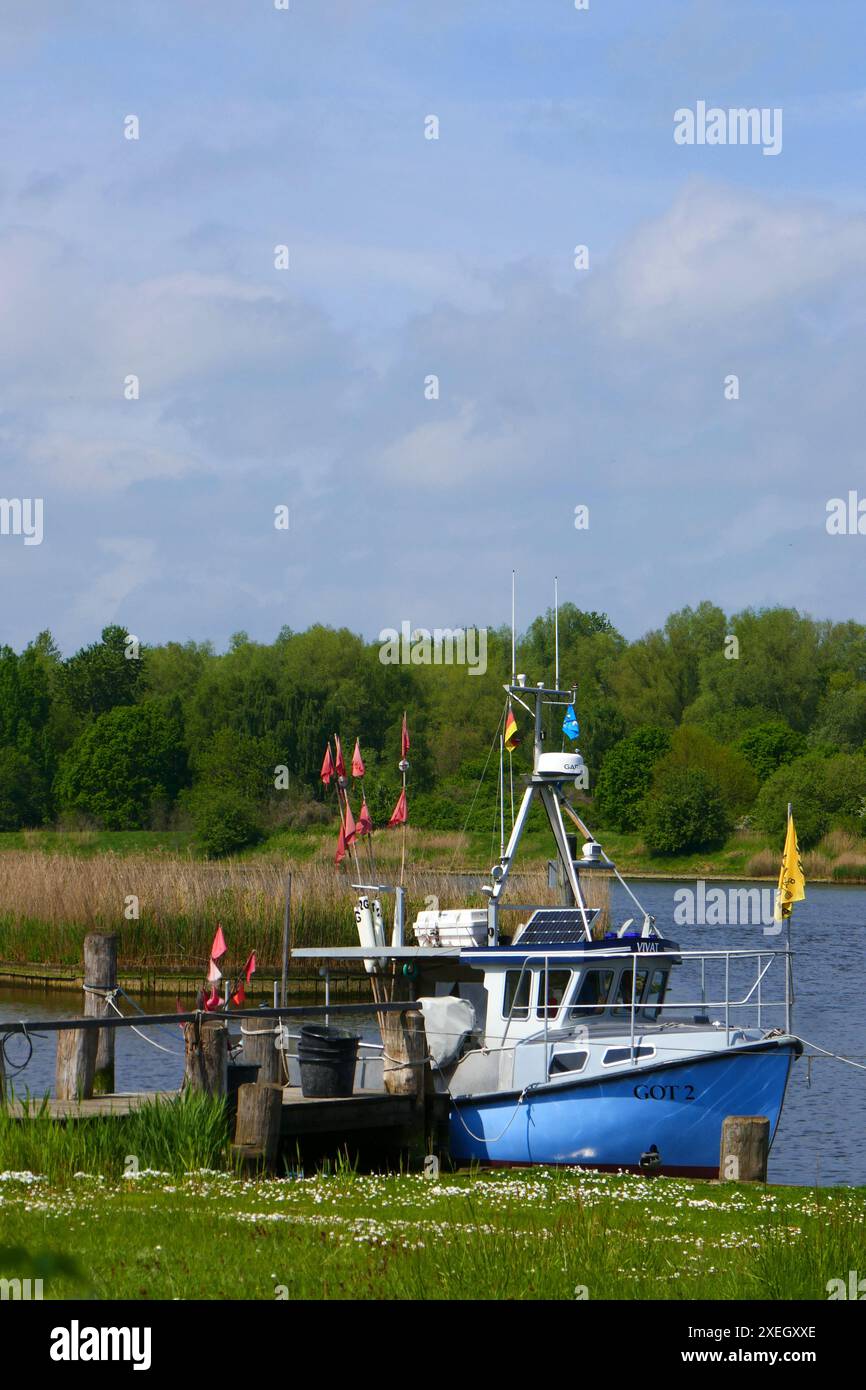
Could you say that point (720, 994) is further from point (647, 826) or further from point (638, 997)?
point (647, 826)

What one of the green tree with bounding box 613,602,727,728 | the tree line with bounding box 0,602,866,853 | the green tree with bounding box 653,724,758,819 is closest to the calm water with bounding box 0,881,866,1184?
the tree line with bounding box 0,602,866,853

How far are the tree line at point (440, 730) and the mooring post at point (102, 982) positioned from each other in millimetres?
49280

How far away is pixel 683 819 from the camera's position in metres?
79.1

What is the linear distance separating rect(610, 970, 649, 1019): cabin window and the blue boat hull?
1558 millimetres

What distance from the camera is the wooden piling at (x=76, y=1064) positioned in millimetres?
16672

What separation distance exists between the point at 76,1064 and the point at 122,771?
267 feet

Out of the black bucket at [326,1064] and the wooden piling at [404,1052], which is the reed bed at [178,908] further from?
the black bucket at [326,1064]

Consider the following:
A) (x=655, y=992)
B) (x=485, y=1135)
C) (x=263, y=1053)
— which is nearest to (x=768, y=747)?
(x=655, y=992)

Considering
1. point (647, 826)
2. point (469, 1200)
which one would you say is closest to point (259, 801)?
point (647, 826)

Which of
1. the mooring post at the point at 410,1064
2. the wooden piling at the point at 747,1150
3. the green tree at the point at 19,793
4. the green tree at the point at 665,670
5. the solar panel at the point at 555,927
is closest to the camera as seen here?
the wooden piling at the point at 747,1150

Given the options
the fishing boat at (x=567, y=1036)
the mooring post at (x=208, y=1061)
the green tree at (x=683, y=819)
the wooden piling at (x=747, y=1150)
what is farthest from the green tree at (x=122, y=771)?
the wooden piling at (x=747, y=1150)

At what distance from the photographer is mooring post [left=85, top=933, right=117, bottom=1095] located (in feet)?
60.4

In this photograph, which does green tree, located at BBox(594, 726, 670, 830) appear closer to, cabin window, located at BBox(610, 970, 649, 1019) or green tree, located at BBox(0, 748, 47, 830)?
green tree, located at BBox(0, 748, 47, 830)
